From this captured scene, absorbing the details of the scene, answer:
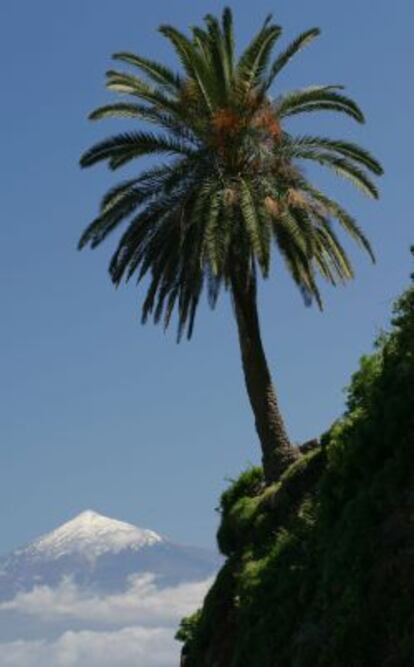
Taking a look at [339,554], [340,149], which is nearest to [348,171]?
[340,149]

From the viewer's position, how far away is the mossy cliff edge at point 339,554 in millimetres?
14672

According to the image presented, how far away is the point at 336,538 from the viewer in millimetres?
17125

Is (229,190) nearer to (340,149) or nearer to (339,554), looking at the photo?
(340,149)

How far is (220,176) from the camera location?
2847 cm

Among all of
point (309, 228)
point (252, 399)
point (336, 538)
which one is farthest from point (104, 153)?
point (336, 538)

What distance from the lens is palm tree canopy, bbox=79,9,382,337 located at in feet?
90.6

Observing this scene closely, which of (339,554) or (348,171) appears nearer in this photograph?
(339,554)

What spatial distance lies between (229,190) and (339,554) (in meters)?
13.6

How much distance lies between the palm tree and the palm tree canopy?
0.03 meters

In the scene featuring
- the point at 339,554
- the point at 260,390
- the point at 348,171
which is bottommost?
the point at 339,554

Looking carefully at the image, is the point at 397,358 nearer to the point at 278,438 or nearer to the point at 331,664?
the point at 331,664

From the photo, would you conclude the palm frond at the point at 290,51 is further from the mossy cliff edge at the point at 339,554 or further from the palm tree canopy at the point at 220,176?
the mossy cliff edge at the point at 339,554

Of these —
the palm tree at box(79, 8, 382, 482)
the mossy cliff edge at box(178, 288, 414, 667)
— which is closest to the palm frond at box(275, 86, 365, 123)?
the palm tree at box(79, 8, 382, 482)

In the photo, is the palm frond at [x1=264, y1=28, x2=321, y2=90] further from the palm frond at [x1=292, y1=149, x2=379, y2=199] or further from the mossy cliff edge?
the mossy cliff edge
